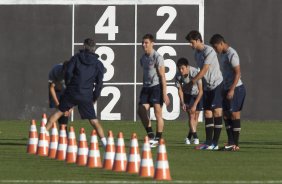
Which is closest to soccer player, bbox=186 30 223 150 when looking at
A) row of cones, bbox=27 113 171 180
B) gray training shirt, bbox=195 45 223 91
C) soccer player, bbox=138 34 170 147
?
gray training shirt, bbox=195 45 223 91

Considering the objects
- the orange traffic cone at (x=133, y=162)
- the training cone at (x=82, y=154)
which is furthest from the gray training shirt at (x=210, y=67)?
the orange traffic cone at (x=133, y=162)

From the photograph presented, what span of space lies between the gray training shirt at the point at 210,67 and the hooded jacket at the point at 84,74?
189 centimetres

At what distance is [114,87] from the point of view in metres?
36.0

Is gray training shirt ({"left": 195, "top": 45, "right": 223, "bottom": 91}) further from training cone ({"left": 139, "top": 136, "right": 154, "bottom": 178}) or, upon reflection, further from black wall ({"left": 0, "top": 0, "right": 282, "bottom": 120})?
black wall ({"left": 0, "top": 0, "right": 282, "bottom": 120})

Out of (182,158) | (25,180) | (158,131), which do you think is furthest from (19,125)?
(25,180)

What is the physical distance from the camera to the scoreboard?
3588cm

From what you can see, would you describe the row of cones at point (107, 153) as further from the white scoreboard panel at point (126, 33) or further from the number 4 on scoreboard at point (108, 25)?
the number 4 on scoreboard at point (108, 25)

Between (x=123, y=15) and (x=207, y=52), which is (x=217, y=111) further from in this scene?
(x=123, y=15)

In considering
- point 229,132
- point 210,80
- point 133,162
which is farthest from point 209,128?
point 133,162

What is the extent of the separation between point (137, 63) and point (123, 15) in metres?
1.43

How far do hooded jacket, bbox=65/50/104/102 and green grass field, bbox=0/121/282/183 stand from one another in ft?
4.63

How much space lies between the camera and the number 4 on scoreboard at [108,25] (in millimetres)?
35938

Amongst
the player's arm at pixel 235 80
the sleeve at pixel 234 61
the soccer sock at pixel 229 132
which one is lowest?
the soccer sock at pixel 229 132

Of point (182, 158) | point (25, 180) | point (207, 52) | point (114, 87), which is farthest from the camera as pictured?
point (114, 87)
